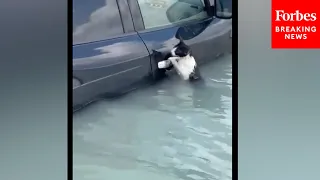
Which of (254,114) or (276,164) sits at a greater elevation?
(254,114)

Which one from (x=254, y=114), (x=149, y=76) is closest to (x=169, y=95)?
(x=149, y=76)

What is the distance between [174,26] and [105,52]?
1.35 ft

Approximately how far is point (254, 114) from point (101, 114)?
832 mm

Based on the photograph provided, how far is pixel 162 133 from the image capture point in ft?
6.86

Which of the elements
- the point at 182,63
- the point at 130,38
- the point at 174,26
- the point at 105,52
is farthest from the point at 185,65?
the point at 105,52

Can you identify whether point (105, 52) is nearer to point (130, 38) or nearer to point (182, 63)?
point (130, 38)

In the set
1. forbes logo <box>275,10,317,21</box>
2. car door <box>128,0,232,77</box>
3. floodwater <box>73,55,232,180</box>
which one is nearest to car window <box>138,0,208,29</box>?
car door <box>128,0,232,77</box>

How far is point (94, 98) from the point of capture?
212cm

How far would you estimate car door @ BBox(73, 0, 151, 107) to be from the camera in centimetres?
211

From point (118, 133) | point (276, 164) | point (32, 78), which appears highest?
point (32, 78)

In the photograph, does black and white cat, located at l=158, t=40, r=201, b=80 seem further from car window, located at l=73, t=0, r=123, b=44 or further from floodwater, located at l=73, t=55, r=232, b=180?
car window, located at l=73, t=0, r=123, b=44

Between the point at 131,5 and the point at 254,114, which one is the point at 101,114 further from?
the point at 254,114

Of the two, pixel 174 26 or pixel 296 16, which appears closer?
pixel 296 16

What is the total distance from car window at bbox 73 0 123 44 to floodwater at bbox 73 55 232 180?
14.6 inches
